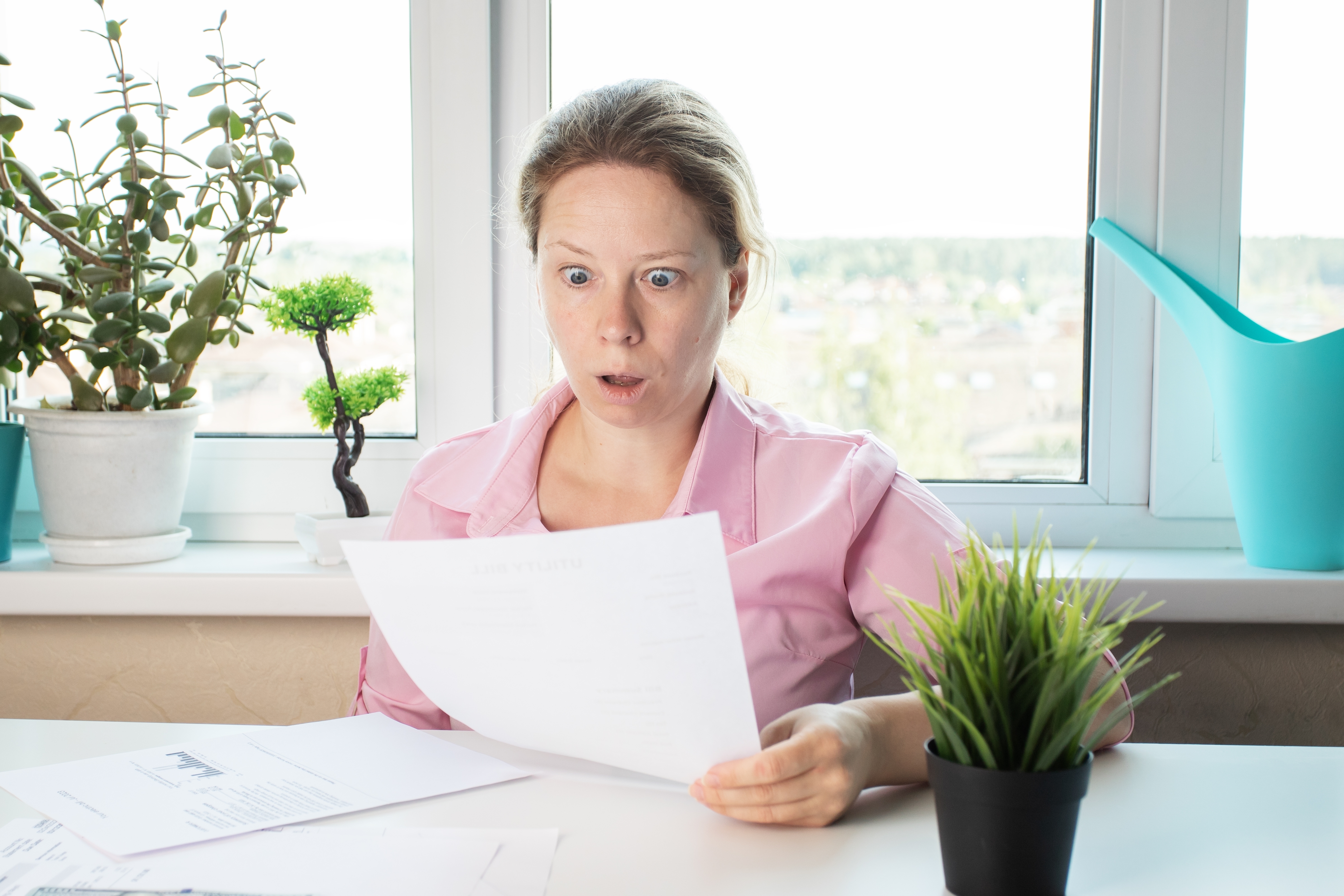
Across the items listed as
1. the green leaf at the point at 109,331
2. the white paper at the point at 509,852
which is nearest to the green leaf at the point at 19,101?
the green leaf at the point at 109,331

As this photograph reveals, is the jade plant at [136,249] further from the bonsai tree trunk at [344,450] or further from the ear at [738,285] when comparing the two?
the ear at [738,285]

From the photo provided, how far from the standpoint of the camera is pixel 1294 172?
55.7 inches

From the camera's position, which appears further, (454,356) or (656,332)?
(454,356)

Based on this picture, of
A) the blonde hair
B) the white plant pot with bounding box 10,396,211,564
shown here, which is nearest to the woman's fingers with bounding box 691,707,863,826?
the blonde hair

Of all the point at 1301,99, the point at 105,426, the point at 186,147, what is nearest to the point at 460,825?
the point at 105,426

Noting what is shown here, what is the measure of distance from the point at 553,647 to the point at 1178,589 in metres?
→ 0.93

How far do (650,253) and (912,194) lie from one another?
2.08 ft

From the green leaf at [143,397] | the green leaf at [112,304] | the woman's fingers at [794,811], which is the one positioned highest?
the green leaf at [112,304]

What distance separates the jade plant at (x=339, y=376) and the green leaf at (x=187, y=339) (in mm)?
84

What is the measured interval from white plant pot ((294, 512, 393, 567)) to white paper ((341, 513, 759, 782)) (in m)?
0.68

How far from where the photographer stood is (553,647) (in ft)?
1.99

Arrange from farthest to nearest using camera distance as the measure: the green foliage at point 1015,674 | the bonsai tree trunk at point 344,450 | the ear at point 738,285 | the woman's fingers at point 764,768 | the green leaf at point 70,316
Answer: the bonsai tree trunk at point 344,450
the green leaf at point 70,316
the ear at point 738,285
the woman's fingers at point 764,768
the green foliage at point 1015,674

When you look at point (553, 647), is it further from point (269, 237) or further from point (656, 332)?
point (269, 237)

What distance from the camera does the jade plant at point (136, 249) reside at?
51.4 inches
